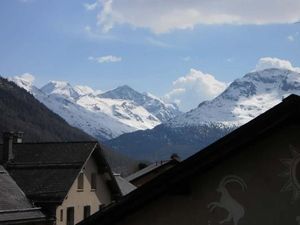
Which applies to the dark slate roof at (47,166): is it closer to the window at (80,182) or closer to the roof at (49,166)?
the roof at (49,166)

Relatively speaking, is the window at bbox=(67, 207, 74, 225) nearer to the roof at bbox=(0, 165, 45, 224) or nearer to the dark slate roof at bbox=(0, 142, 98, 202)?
the dark slate roof at bbox=(0, 142, 98, 202)

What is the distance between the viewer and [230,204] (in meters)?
10.4

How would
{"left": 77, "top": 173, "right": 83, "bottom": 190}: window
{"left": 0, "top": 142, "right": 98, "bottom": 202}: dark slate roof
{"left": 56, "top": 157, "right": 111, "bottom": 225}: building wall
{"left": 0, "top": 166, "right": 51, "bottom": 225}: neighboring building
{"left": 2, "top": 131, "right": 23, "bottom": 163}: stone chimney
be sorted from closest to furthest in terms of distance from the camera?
1. {"left": 0, "top": 166, "right": 51, "bottom": 225}: neighboring building
2. {"left": 0, "top": 142, "right": 98, "bottom": 202}: dark slate roof
3. {"left": 56, "top": 157, "right": 111, "bottom": 225}: building wall
4. {"left": 77, "top": 173, "right": 83, "bottom": 190}: window
5. {"left": 2, "top": 131, "right": 23, "bottom": 163}: stone chimney

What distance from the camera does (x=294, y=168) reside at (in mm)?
10250

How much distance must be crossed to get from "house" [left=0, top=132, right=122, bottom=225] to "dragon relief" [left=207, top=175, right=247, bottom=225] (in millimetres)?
30149

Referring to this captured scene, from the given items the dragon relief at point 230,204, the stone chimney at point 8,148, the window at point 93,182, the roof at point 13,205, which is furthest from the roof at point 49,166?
the dragon relief at point 230,204

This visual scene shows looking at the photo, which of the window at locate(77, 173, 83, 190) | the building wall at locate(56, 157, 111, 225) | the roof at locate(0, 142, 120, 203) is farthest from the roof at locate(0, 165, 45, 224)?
the window at locate(77, 173, 83, 190)

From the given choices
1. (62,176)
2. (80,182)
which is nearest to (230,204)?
(62,176)

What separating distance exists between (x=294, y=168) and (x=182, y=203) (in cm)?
186

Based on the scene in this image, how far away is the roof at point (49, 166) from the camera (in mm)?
40969

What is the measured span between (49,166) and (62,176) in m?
1.98

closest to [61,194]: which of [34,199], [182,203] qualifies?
[34,199]

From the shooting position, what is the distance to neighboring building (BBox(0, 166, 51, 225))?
1329 inches

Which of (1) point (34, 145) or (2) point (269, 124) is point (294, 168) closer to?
(2) point (269, 124)
